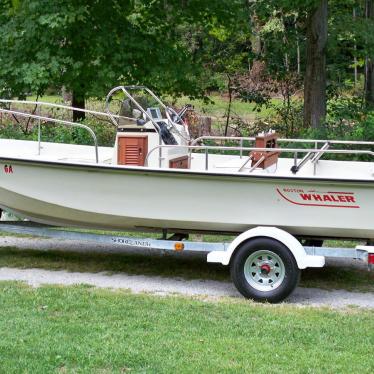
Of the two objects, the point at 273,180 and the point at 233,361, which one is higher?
the point at 273,180

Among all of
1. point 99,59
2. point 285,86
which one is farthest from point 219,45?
point 99,59

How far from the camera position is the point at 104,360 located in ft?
17.1

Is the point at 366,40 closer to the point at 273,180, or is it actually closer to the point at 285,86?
the point at 285,86

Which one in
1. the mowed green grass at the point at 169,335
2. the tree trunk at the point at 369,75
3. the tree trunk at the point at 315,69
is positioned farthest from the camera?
the tree trunk at the point at 369,75

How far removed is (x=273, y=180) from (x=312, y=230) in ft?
2.02

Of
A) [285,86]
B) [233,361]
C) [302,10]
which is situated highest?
[302,10]

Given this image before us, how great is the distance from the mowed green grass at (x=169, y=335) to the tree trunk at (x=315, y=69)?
7.62m

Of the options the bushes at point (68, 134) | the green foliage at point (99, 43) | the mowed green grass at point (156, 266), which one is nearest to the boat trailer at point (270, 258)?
the mowed green grass at point (156, 266)

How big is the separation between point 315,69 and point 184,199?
7463 millimetres

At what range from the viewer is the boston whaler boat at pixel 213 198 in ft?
23.4

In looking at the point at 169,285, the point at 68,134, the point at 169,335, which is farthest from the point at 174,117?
the point at 68,134

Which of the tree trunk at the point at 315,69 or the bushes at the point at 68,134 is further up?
the tree trunk at the point at 315,69

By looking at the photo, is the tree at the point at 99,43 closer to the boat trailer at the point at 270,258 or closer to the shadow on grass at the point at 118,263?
the shadow on grass at the point at 118,263

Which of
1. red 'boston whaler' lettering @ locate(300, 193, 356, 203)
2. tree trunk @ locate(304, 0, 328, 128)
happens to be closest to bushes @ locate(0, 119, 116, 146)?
tree trunk @ locate(304, 0, 328, 128)
